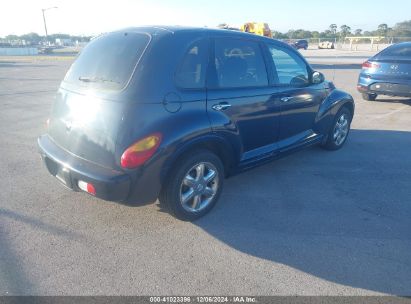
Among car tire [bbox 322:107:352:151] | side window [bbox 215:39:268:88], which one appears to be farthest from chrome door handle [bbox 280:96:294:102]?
car tire [bbox 322:107:352:151]

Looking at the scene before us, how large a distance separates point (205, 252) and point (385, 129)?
5484mm

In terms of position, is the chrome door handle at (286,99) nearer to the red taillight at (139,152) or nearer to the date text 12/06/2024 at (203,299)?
the red taillight at (139,152)

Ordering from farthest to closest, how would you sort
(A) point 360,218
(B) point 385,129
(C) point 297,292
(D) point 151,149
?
(B) point 385,129, (A) point 360,218, (D) point 151,149, (C) point 297,292

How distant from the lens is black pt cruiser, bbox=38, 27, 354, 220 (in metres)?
2.77

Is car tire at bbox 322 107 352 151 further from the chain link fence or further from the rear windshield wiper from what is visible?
the chain link fence

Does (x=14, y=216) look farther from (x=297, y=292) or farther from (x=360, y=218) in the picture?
(x=360, y=218)

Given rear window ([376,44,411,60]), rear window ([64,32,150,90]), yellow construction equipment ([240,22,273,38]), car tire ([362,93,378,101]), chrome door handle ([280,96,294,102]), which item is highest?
yellow construction equipment ([240,22,273,38])

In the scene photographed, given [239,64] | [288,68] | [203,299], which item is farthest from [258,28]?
[203,299]

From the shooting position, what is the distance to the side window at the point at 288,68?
13.1 feet

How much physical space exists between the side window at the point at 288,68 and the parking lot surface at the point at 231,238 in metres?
1.25

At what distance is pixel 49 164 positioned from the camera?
329 centimetres

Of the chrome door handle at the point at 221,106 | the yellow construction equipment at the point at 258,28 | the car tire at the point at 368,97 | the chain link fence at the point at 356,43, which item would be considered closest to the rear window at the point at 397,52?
the car tire at the point at 368,97

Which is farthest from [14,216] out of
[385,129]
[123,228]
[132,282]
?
[385,129]

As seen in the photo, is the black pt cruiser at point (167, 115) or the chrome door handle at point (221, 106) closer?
the black pt cruiser at point (167, 115)
